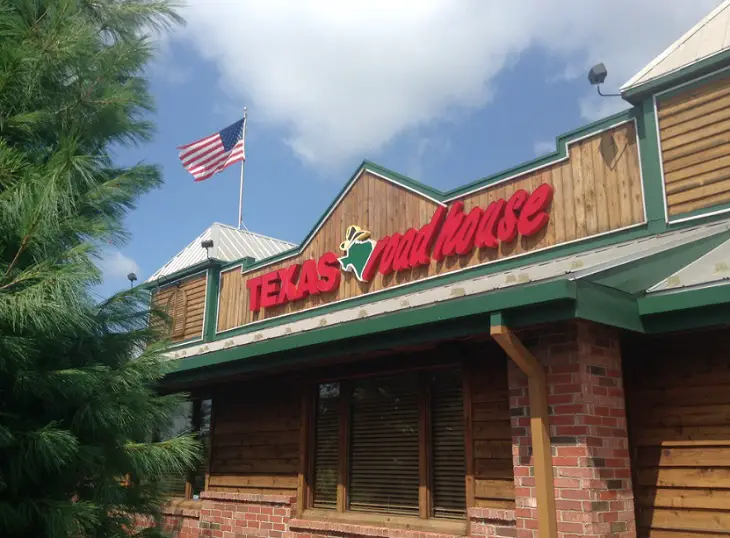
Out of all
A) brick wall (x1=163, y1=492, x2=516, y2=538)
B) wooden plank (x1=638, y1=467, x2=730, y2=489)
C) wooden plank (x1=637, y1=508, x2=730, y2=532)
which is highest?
wooden plank (x1=638, y1=467, x2=730, y2=489)

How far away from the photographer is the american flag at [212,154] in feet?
48.4

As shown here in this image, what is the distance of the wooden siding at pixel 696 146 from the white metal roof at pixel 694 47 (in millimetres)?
285

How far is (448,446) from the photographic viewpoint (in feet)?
23.0

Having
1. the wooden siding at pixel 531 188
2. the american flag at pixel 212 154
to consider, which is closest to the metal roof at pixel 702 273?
the wooden siding at pixel 531 188

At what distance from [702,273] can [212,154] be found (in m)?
11.6

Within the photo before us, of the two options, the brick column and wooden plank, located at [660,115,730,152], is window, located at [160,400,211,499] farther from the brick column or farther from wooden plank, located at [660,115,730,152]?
wooden plank, located at [660,115,730,152]

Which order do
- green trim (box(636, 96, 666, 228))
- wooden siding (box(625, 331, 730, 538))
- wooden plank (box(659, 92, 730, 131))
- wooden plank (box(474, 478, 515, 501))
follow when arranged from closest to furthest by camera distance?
wooden siding (box(625, 331, 730, 538))
wooden plank (box(474, 478, 515, 501))
wooden plank (box(659, 92, 730, 131))
green trim (box(636, 96, 666, 228))

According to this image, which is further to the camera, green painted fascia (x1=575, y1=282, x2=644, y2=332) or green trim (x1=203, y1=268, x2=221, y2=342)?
green trim (x1=203, y1=268, x2=221, y2=342)

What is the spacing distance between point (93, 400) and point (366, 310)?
4.46 metres

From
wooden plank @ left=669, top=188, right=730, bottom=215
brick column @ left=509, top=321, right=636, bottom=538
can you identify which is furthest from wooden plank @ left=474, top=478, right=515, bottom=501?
wooden plank @ left=669, top=188, right=730, bottom=215

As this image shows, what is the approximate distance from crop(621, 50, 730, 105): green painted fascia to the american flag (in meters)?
9.67

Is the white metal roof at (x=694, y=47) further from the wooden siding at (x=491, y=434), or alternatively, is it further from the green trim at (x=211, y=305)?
the green trim at (x=211, y=305)

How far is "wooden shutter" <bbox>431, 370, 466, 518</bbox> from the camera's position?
22.3 ft

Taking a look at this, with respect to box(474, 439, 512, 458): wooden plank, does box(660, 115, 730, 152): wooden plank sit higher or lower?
higher
